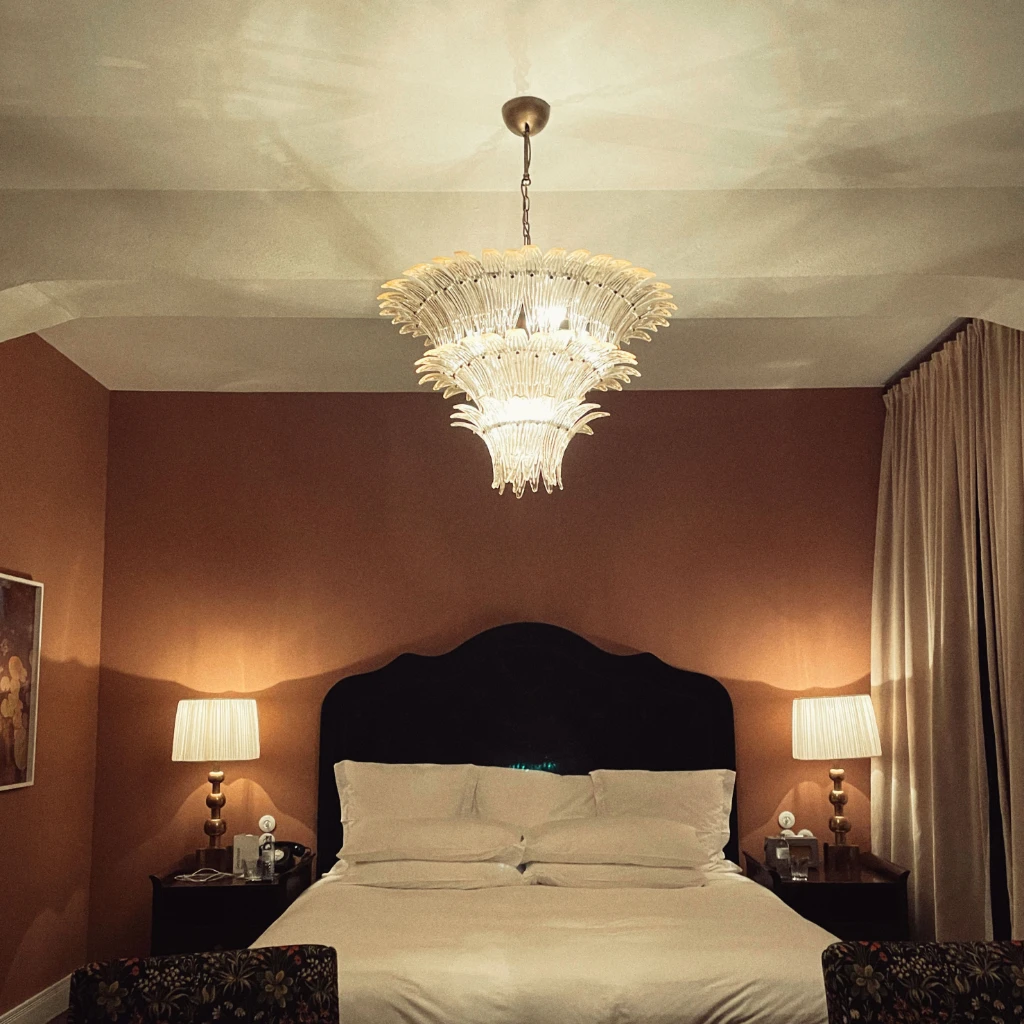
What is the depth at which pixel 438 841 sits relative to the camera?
4.09 metres

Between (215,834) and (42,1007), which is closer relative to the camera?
(42,1007)

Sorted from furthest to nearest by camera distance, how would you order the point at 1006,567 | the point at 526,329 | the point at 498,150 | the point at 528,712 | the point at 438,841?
the point at 528,712, the point at 438,841, the point at 1006,567, the point at 498,150, the point at 526,329

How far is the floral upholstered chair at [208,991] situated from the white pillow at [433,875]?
2043mm

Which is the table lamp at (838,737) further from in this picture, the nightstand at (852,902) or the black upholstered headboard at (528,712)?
the black upholstered headboard at (528,712)

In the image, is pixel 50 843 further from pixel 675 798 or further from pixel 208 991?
pixel 208 991

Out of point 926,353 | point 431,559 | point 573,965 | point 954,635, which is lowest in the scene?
point 573,965

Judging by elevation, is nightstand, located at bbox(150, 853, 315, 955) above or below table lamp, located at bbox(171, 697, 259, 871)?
below

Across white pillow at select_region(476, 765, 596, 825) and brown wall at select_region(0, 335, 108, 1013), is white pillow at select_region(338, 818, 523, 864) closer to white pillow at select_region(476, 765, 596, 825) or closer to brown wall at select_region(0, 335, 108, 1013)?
white pillow at select_region(476, 765, 596, 825)

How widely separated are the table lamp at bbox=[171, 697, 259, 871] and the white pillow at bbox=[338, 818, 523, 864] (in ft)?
2.21

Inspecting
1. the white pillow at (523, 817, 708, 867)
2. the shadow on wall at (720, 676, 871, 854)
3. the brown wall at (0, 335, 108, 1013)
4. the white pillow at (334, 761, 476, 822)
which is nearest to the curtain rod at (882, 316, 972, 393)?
the shadow on wall at (720, 676, 871, 854)

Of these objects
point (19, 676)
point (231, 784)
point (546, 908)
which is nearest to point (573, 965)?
point (546, 908)

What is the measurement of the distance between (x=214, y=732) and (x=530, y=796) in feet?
4.61

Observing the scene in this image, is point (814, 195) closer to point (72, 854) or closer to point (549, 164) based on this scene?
point (549, 164)

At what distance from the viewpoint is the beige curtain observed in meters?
3.73
